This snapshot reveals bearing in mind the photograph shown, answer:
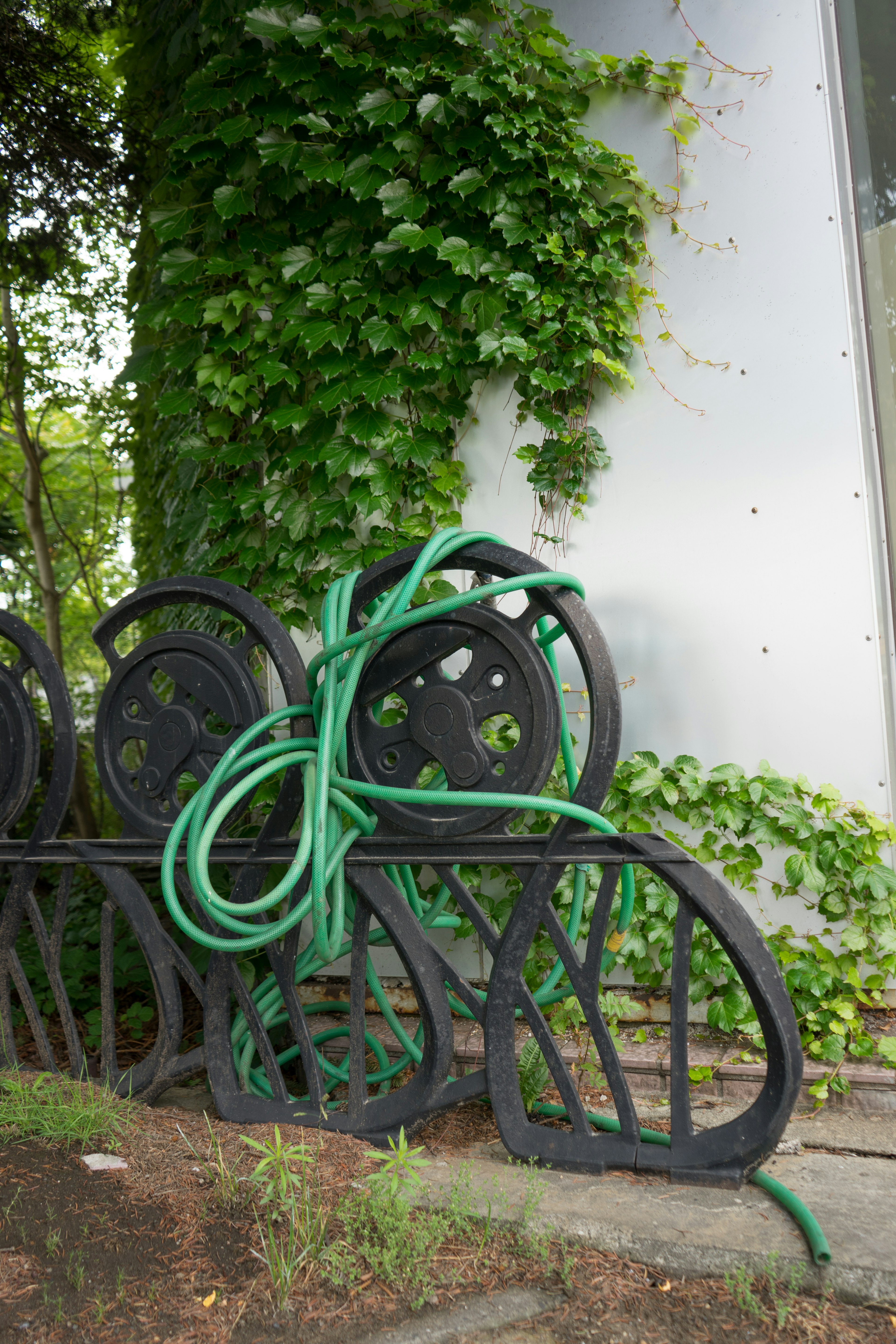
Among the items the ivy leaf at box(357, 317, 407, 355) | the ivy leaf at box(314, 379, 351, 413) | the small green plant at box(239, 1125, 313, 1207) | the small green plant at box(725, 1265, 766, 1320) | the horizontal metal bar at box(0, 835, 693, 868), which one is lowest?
the small green plant at box(725, 1265, 766, 1320)

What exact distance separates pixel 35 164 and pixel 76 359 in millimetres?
3044

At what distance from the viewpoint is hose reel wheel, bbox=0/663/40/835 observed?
2525 millimetres

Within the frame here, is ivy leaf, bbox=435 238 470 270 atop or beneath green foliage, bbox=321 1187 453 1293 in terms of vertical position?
atop

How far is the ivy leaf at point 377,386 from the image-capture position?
2.78 metres

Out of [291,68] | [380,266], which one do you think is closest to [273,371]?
[380,266]

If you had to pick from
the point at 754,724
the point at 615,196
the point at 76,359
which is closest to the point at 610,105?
the point at 615,196

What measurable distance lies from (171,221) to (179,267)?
158 millimetres

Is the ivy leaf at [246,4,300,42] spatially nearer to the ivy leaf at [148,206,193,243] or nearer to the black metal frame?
the ivy leaf at [148,206,193,243]

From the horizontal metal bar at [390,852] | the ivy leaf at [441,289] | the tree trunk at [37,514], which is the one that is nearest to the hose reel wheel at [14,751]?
the horizontal metal bar at [390,852]

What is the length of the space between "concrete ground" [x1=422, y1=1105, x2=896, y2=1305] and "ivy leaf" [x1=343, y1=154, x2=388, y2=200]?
8.98 ft

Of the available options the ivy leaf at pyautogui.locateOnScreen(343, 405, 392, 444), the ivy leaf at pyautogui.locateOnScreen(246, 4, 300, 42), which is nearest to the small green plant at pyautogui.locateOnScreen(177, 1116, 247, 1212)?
the ivy leaf at pyautogui.locateOnScreen(343, 405, 392, 444)

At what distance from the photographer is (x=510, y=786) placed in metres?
1.92

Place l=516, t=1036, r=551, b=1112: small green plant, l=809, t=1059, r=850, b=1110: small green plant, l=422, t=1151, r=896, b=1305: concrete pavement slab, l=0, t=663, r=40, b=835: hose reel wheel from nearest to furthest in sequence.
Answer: l=422, t=1151, r=896, b=1305: concrete pavement slab, l=516, t=1036, r=551, b=1112: small green plant, l=809, t=1059, r=850, b=1110: small green plant, l=0, t=663, r=40, b=835: hose reel wheel

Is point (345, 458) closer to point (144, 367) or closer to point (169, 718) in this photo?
point (144, 367)
